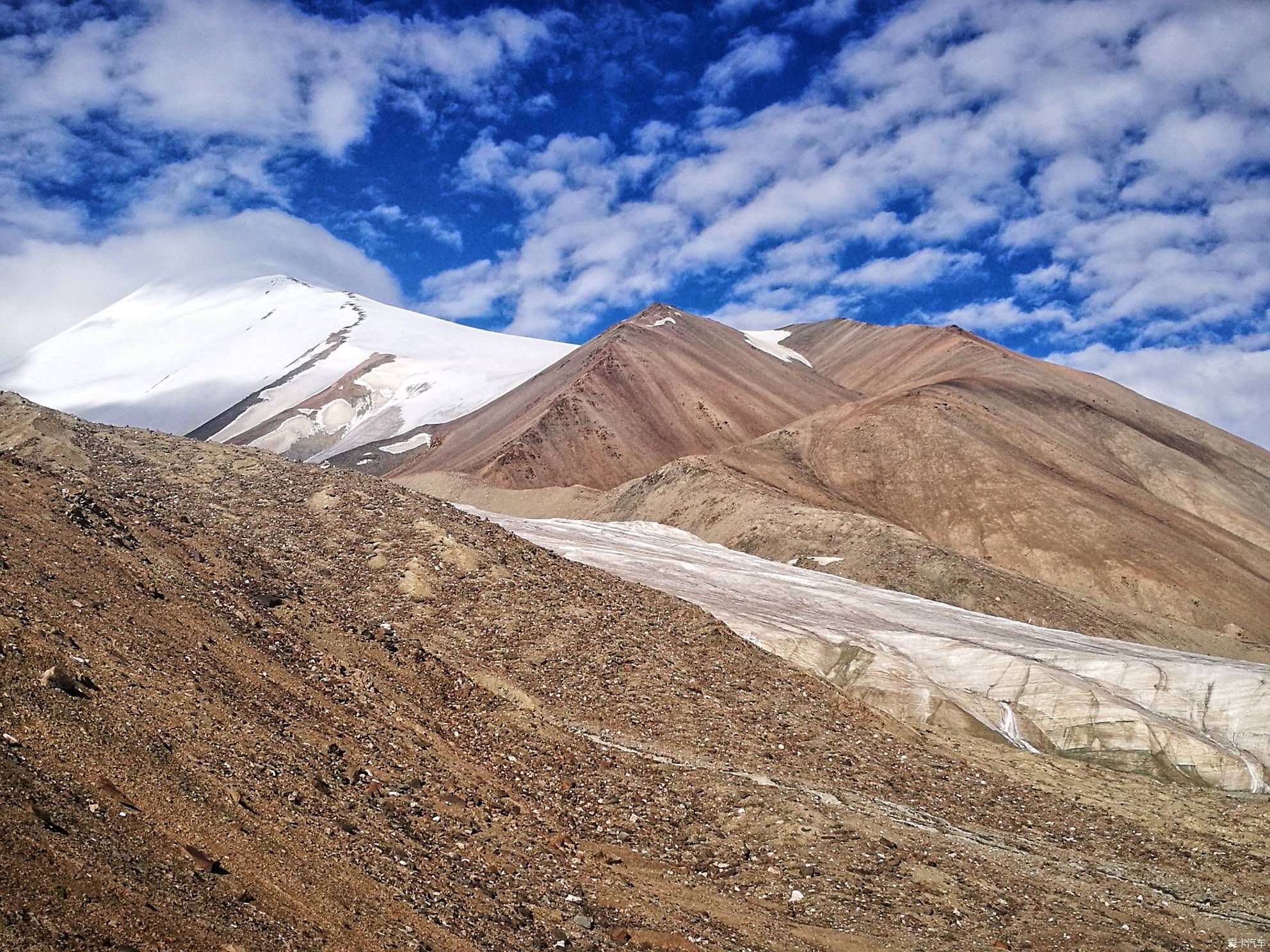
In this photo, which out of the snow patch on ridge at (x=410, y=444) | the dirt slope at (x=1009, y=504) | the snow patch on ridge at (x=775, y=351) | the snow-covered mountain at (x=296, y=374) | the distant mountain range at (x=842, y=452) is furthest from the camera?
the snow patch on ridge at (x=775, y=351)

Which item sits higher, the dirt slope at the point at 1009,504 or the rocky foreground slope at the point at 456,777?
the dirt slope at the point at 1009,504

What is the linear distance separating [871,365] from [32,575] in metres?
121

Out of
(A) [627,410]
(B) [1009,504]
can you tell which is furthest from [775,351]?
(B) [1009,504]

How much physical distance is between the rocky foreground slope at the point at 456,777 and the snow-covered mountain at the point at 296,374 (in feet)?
248

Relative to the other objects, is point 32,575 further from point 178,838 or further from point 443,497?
point 443,497

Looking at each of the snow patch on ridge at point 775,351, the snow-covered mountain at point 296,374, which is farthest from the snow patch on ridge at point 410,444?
the snow patch on ridge at point 775,351

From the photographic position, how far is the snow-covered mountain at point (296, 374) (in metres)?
104

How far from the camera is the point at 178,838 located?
7352 millimetres

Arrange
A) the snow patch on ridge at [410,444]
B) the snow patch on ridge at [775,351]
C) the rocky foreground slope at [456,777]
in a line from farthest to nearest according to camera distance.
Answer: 1. the snow patch on ridge at [775,351]
2. the snow patch on ridge at [410,444]
3. the rocky foreground slope at [456,777]

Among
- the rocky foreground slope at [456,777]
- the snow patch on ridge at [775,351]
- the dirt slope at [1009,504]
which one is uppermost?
the snow patch on ridge at [775,351]

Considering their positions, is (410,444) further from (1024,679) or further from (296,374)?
(1024,679)

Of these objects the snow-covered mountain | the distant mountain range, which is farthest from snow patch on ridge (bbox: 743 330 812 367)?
the snow-covered mountain

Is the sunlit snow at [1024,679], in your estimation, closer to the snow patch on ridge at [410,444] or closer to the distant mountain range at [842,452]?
the distant mountain range at [842,452]

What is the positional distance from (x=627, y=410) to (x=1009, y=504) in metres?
33.3
